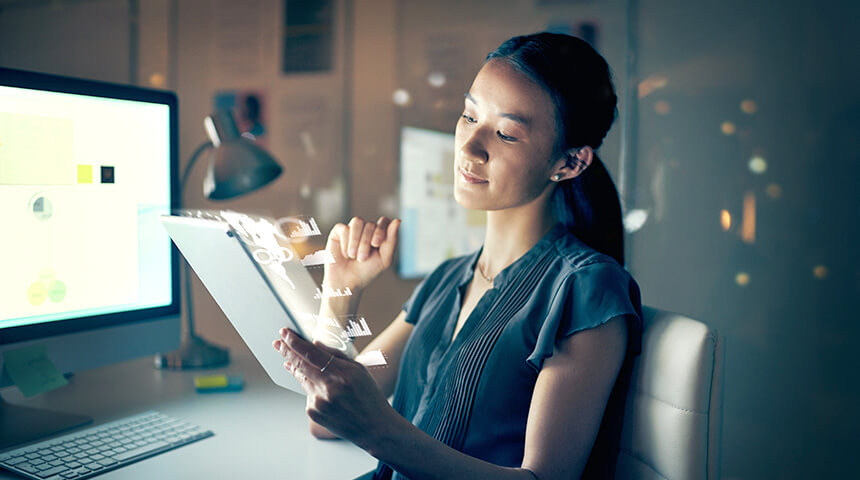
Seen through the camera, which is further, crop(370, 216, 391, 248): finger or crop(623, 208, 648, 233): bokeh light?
crop(623, 208, 648, 233): bokeh light

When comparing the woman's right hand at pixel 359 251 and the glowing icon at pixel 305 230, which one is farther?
the woman's right hand at pixel 359 251

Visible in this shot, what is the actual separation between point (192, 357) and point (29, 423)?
407 mm

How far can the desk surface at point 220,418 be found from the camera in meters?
0.80

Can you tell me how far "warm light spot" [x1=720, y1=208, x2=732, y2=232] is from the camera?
4.76 feet

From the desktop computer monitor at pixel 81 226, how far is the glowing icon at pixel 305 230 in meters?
0.41

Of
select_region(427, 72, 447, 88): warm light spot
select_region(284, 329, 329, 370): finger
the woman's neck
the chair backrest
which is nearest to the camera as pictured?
select_region(284, 329, 329, 370): finger

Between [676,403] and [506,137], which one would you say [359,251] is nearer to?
[506,137]

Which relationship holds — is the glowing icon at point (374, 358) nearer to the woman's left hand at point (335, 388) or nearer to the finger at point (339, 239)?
the finger at point (339, 239)

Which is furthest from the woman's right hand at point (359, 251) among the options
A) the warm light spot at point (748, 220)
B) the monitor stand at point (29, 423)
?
the warm light spot at point (748, 220)

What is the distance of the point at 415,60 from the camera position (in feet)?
5.73

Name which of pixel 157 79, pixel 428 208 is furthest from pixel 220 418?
pixel 157 79

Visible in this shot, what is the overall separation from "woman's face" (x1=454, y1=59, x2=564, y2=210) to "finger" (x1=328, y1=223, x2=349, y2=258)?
7.1 inches

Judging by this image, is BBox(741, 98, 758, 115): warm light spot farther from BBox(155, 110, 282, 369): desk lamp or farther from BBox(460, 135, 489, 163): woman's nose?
BBox(155, 110, 282, 369): desk lamp

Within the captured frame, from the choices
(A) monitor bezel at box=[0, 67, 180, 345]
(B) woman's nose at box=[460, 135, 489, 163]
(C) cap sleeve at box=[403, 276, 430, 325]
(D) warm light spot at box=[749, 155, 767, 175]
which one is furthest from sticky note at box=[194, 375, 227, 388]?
(D) warm light spot at box=[749, 155, 767, 175]
